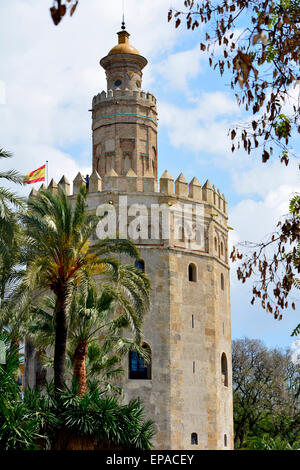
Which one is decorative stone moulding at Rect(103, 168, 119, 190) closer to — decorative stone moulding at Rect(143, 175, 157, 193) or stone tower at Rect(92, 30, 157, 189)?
decorative stone moulding at Rect(143, 175, 157, 193)

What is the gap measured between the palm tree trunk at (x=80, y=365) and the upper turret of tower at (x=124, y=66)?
1631cm

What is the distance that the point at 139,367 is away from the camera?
31.4 meters

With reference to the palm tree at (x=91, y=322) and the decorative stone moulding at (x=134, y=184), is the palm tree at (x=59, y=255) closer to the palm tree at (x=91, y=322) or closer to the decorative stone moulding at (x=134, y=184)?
the palm tree at (x=91, y=322)

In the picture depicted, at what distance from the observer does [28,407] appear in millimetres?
20375

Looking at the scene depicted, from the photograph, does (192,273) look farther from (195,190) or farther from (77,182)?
(77,182)

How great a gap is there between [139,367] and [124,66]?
14.1m

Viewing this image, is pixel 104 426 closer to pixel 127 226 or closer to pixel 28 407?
pixel 28 407

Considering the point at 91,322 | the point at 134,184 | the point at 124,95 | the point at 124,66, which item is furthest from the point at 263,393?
the point at 91,322

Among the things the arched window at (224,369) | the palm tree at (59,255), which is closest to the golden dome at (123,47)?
the arched window at (224,369)

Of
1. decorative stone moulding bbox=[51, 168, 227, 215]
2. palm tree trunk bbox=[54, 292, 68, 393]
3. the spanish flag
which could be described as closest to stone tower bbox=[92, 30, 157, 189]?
decorative stone moulding bbox=[51, 168, 227, 215]

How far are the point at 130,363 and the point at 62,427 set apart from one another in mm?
10472
